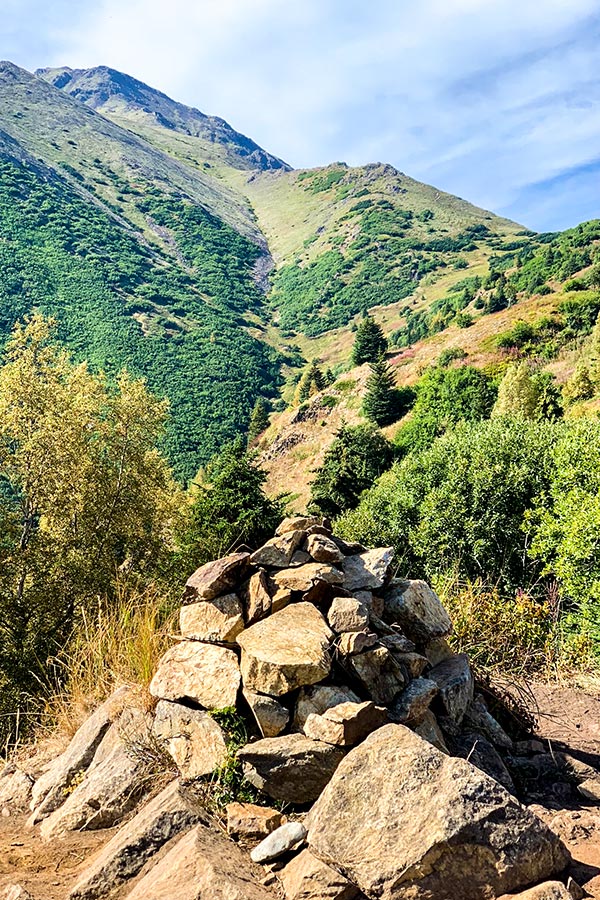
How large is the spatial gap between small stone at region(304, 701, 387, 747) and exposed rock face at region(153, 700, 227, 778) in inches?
20.5

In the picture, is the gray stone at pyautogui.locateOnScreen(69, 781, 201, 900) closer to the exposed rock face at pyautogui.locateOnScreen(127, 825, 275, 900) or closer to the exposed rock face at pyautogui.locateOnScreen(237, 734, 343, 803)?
the exposed rock face at pyautogui.locateOnScreen(127, 825, 275, 900)

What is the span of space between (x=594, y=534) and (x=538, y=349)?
31.1 metres

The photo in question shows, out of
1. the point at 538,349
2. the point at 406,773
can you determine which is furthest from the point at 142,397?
the point at 538,349

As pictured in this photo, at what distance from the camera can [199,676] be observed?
320 cm

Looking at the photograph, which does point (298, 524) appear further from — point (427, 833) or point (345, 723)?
point (427, 833)

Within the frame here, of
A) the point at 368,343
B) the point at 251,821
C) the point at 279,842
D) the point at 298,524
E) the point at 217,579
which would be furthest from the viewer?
the point at 368,343

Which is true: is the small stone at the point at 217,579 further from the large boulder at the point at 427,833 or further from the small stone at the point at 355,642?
the large boulder at the point at 427,833

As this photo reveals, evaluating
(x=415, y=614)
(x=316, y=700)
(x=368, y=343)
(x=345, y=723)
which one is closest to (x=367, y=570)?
(x=415, y=614)

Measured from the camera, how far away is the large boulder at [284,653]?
2.92 meters

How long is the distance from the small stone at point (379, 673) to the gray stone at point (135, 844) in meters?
1.12

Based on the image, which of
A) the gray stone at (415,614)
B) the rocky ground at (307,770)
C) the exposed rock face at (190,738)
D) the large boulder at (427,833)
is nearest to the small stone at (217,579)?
the rocky ground at (307,770)

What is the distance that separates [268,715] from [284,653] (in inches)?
13.0

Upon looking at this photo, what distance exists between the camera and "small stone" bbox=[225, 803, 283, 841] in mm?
2525

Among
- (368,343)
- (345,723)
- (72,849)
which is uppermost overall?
(368,343)
